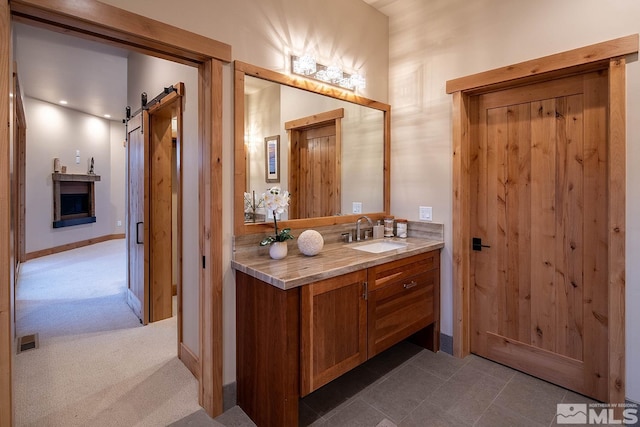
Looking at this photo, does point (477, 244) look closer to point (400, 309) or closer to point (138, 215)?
point (400, 309)

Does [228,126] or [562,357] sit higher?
[228,126]

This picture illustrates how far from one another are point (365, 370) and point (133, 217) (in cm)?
290

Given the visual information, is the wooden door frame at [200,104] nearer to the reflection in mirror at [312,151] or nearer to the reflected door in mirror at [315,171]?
the reflection in mirror at [312,151]

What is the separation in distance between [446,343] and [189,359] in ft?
6.71

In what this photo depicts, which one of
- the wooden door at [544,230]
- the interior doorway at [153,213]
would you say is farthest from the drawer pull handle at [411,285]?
the interior doorway at [153,213]

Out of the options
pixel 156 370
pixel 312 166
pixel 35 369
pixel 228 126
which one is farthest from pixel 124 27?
pixel 35 369

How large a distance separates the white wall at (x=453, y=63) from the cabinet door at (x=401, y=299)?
7.3 inches

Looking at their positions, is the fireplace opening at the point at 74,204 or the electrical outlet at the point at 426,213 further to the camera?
Answer: the fireplace opening at the point at 74,204

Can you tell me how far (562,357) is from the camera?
7.15 ft

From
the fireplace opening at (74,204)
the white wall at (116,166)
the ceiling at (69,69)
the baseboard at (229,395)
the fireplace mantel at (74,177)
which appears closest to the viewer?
the baseboard at (229,395)

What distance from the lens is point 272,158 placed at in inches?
92.4

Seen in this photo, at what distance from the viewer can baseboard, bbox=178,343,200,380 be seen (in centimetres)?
237

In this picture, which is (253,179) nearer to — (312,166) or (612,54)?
(312,166)

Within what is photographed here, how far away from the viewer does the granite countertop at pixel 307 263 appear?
167cm
